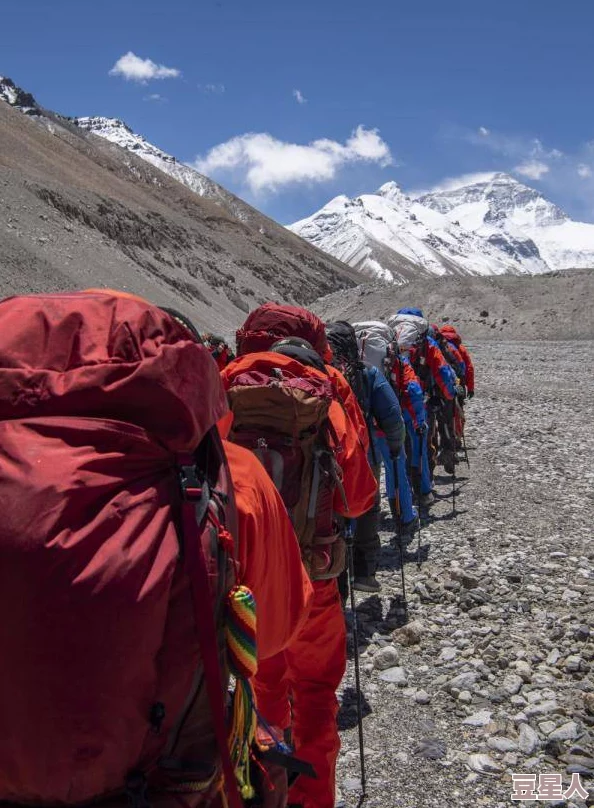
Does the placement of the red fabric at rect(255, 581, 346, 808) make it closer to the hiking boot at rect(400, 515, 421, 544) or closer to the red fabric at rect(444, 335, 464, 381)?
the hiking boot at rect(400, 515, 421, 544)

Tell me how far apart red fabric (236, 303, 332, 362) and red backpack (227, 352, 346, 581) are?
3.65ft

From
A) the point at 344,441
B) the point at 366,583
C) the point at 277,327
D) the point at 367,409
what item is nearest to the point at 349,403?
the point at 344,441

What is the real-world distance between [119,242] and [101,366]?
69020mm

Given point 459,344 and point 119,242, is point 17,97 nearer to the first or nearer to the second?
point 119,242

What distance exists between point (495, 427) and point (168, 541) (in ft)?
54.1

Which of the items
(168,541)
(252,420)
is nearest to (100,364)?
(168,541)

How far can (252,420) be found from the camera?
353 cm

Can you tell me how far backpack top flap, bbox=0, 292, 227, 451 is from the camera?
5.31 feet

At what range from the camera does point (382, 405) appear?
21.8 feet

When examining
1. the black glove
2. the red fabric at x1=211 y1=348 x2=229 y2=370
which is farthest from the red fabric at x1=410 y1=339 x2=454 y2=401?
the black glove

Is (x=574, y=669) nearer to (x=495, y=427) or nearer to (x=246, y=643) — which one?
(x=246, y=643)

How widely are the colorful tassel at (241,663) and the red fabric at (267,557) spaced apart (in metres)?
0.13

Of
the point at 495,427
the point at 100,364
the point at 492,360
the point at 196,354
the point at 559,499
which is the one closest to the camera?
the point at 100,364

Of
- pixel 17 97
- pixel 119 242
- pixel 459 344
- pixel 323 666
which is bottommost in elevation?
pixel 323 666
